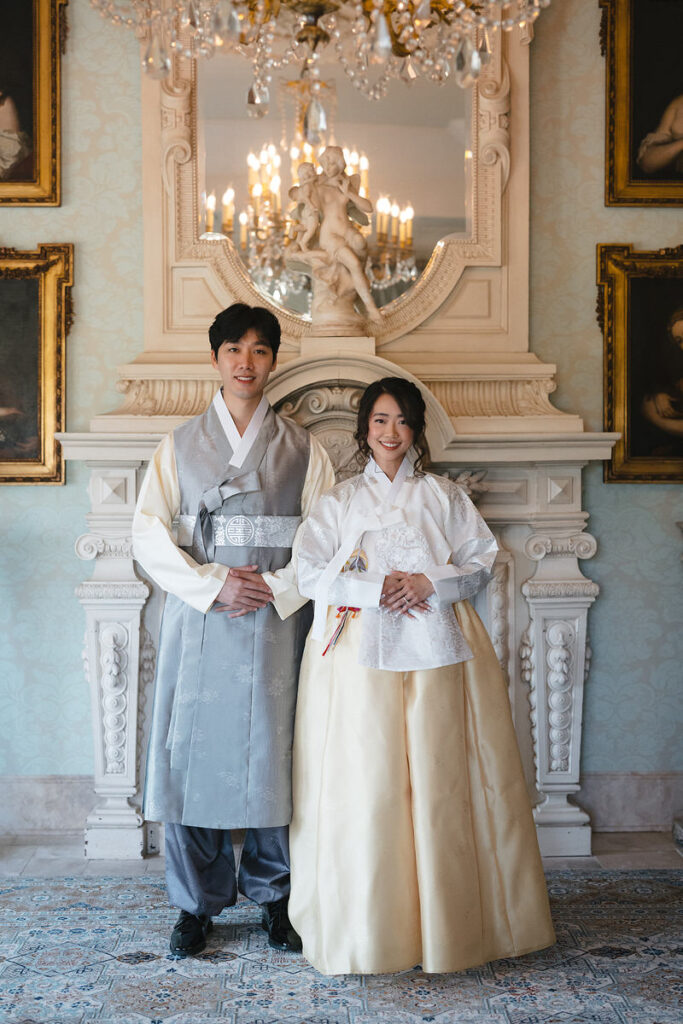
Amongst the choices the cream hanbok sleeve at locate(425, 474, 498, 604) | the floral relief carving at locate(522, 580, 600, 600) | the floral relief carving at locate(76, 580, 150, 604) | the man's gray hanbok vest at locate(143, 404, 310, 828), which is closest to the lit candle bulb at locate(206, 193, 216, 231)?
the man's gray hanbok vest at locate(143, 404, 310, 828)

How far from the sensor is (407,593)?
2387mm

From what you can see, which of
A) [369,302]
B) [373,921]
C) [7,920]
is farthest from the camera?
[369,302]

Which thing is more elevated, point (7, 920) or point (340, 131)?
point (340, 131)

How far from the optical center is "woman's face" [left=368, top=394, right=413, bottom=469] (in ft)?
8.35

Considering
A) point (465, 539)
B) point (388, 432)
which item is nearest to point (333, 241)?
point (388, 432)

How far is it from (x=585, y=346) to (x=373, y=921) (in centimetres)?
210

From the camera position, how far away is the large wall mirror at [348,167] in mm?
3395

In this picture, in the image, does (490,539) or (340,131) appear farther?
(340,131)

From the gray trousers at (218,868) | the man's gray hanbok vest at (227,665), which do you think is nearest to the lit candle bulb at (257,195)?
the man's gray hanbok vest at (227,665)

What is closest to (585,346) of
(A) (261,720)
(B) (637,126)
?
(B) (637,126)

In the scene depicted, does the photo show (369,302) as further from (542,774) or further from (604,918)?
(604,918)

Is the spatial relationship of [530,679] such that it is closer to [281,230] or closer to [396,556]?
[396,556]

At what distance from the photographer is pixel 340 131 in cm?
341

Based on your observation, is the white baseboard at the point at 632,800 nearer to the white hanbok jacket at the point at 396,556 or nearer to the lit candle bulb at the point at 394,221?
the white hanbok jacket at the point at 396,556
